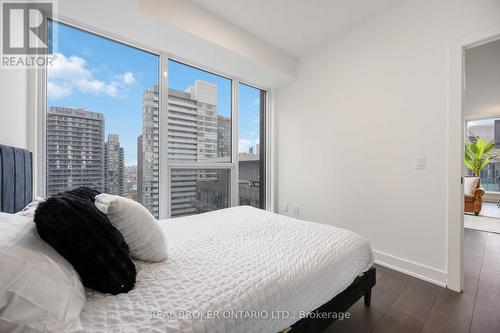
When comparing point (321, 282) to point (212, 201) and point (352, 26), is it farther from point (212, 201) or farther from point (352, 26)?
point (352, 26)

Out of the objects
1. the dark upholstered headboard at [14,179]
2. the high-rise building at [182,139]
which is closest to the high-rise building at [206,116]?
the high-rise building at [182,139]

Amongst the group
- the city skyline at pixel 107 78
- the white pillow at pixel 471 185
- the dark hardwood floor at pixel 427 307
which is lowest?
the dark hardwood floor at pixel 427 307

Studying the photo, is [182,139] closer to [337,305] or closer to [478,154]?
[337,305]

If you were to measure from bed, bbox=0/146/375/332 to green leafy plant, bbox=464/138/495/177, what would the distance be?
602cm

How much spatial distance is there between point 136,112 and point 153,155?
0.52 m

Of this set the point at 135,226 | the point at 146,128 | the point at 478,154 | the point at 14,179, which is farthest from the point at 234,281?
the point at 478,154

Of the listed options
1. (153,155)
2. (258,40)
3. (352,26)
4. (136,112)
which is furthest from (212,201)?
(352,26)

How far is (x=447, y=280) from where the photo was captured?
1.93 metres

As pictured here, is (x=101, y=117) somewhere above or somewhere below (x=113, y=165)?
above

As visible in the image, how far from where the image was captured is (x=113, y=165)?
2359 millimetres

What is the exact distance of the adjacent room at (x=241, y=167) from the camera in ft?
A: 2.76

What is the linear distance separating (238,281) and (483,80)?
5.99m
